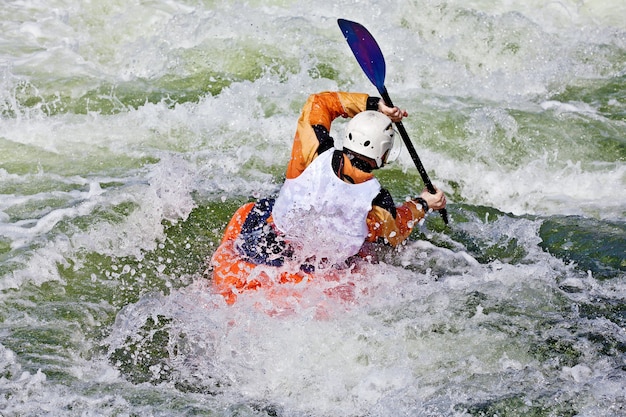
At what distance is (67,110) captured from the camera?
7.24m

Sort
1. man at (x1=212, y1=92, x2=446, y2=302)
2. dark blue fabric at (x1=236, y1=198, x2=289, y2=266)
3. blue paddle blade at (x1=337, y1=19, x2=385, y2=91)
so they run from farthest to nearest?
blue paddle blade at (x1=337, y1=19, x2=385, y2=91), dark blue fabric at (x1=236, y1=198, x2=289, y2=266), man at (x1=212, y1=92, x2=446, y2=302)

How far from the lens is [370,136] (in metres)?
4.62

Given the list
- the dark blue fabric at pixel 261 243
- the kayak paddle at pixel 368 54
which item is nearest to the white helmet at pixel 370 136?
the kayak paddle at pixel 368 54

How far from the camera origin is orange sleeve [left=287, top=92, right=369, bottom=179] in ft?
15.8

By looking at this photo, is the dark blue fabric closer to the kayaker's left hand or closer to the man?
the man

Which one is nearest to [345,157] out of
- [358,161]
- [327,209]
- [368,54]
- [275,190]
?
[358,161]

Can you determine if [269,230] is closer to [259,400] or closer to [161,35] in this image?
[259,400]

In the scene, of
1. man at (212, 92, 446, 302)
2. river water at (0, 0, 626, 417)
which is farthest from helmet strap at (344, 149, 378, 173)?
river water at (0, 0, 626, 417)

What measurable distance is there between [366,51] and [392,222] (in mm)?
1177

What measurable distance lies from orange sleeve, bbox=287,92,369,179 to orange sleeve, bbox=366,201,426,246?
0.49m

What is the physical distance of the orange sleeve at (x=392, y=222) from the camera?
4.71 meters

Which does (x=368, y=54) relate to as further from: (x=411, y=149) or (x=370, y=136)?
(x=370, y=136)

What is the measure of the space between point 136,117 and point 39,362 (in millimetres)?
3213

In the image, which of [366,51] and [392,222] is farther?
[366,51]
